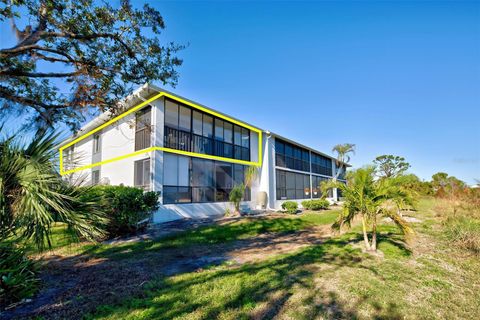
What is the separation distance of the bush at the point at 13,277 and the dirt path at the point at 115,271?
22 centimetres

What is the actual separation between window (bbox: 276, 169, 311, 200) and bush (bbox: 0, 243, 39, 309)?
59.3ft

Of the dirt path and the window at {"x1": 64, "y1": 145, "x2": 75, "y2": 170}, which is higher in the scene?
the window at {"x1": 64, "y1": 145, "x2": 75, "y2": 170}

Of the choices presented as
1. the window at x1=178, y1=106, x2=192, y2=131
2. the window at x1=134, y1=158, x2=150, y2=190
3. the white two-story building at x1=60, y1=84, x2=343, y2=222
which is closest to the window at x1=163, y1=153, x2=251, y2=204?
the white two-story building at x1=60, y1=84, x2=343, y2=222

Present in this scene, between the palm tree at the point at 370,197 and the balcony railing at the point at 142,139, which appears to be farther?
the balcony railing at the point at 142,139

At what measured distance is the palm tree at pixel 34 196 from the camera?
142 inches

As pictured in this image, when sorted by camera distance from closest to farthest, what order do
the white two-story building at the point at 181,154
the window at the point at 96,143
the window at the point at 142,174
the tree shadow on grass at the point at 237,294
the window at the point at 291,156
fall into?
the tree shadow on grass at the point at 237,294 < the white two-story building at the point at 181,154 < the window at the point at 142,174 < the window at the point at 96,143 < the window at the point at 291,156

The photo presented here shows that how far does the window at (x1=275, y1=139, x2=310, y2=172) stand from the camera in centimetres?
2212

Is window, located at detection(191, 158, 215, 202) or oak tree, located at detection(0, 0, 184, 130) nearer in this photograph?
oak tree, located at detection(0, 0, 184, 130)

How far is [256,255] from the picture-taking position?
265 inches

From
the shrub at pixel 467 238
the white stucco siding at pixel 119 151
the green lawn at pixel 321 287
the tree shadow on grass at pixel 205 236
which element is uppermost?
the white stucco siding at pixel 119 151

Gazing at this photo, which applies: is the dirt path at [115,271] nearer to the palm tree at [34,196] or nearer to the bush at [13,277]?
the bush at [13,277]

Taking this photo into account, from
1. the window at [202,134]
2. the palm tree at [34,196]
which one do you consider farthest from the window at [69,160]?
the window at [202,134]

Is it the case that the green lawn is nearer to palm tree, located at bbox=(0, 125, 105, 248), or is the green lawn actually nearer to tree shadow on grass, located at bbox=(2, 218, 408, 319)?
tree shadow on grass, located at bbox=(2, 218, 408, 319)

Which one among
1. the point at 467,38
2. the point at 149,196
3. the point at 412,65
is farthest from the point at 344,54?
the point at 149,196
